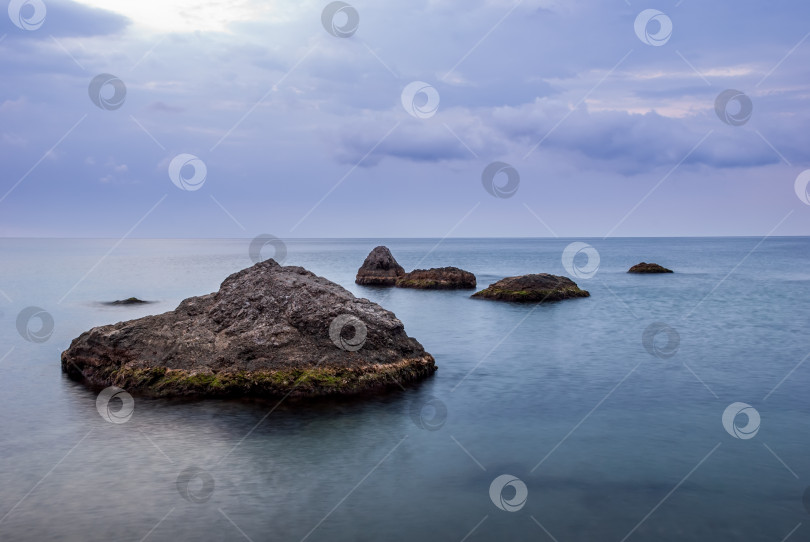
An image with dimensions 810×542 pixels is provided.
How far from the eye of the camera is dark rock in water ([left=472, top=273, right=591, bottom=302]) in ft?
211

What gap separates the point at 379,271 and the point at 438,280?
1040 centimetres

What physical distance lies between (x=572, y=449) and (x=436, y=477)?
200 inches

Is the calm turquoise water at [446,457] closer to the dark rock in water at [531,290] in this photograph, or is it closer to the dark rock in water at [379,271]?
the dark rock in water at [531,290]

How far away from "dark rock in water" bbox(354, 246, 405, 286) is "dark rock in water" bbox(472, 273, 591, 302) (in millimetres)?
19634

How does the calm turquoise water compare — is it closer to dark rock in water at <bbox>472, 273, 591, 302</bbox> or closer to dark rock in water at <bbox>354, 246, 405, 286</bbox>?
dark rock in water at <bbox>472, 273, 591, 302</bbox>

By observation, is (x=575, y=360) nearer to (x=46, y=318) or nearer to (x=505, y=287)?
(x=505, y=287)

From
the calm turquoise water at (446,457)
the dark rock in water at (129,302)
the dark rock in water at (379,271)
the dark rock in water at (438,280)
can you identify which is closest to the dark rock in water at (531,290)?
the dark rock in water at (438,280)

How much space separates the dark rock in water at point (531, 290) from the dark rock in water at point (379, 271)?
19634 mm

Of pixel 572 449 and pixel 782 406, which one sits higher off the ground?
pixel 782 406

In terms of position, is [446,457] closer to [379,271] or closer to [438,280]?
[438,280]

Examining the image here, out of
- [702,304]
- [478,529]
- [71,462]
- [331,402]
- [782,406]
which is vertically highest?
[702,304]

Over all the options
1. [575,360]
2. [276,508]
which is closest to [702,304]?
[575,360]

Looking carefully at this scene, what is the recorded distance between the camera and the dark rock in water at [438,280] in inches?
3118

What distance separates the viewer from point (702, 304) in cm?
6681
